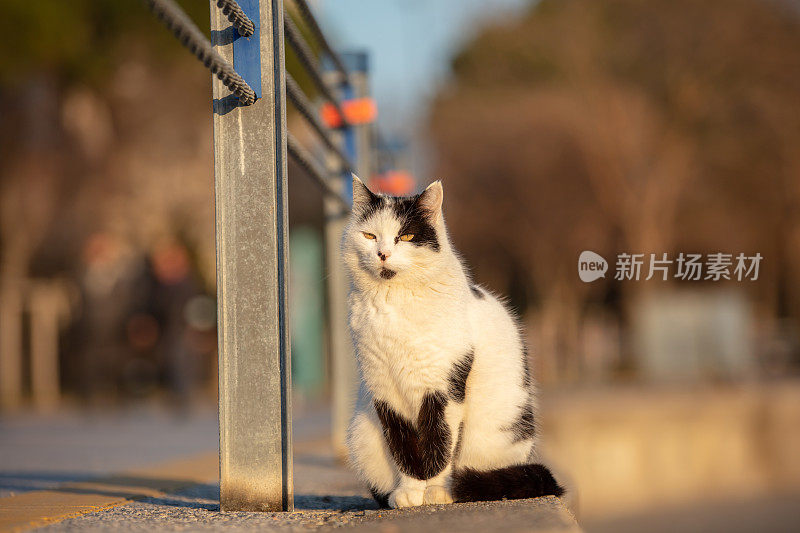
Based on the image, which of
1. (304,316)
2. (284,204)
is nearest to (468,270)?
(284,204)

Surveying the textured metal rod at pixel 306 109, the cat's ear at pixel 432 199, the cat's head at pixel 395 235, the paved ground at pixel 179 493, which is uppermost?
the textured metal rod at pixel 306 109

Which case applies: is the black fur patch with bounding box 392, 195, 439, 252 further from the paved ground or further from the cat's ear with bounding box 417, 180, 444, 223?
the paved ground

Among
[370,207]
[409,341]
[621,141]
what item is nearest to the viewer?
[409,341]

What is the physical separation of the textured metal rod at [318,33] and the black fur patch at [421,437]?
59.7 inches

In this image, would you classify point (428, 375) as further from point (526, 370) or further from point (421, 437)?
point (526, 370)

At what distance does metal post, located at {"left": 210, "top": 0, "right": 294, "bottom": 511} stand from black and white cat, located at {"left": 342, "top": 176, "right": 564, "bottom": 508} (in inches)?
10.1

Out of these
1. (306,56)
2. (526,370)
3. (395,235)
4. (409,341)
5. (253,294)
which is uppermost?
(306,56)

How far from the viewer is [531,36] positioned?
61.2 feet

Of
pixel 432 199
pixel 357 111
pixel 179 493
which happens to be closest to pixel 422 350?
pixel 432 199

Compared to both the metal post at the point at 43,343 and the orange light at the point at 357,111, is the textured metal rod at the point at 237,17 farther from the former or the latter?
the metal post at the point at 43,343

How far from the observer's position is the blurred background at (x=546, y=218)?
29.5ft

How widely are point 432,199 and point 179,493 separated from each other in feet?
4.48

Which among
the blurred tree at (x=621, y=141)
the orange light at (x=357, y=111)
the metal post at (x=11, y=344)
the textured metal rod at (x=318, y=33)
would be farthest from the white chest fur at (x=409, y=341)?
the blurred tree at (x=621, y=141)

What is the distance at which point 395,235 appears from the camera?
2.63 m
